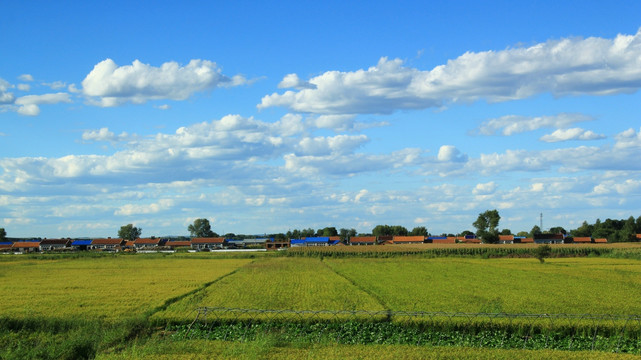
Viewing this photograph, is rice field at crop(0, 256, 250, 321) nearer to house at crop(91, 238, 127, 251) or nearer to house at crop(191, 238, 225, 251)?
house at crop(191, 238, 225, 251)

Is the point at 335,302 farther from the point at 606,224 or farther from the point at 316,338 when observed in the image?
the point at 606,224

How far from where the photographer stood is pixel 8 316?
89.6ft

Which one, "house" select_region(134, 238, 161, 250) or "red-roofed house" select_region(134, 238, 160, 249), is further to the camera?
"red-roofed house" select_region(134, 238, 160, 249)

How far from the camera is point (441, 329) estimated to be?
24734mm

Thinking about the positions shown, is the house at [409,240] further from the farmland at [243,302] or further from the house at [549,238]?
the farmland at [243,302]

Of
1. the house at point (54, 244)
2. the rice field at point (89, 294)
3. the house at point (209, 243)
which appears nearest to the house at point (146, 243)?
the house at point (209, 243)

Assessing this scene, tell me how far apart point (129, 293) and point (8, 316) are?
34.6 feet

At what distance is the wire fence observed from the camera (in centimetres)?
2331

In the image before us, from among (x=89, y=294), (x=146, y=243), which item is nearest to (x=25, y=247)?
(x=146, y=243)

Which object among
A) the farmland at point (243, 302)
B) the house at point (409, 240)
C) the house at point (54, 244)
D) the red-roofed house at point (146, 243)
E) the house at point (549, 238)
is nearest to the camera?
the farmland at point (243, 302)

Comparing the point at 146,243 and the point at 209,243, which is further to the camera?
the point at 146,243

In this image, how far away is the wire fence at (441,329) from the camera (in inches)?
918

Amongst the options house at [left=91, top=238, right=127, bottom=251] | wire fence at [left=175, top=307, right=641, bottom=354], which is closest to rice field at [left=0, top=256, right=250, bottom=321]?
wire fence at [left=175, top=307, right=641, bottom=354]

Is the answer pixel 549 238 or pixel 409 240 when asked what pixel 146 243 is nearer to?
pixel 409 240
